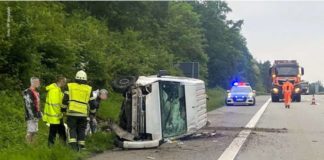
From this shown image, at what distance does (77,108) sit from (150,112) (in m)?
1.95

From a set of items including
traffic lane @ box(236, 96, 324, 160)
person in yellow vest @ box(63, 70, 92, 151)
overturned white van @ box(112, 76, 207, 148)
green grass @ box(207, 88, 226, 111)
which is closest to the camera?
person in yellow vest @ box(63, 70, 92, 151)

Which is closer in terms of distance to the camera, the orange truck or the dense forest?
the dense forest

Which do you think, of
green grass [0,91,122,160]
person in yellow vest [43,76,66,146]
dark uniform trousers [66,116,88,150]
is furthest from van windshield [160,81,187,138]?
person in yellow vest [43,76,66,146]

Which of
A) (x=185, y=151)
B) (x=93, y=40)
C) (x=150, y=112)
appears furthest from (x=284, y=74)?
(x=185, y=151)

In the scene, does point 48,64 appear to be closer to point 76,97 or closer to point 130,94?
point 130,94

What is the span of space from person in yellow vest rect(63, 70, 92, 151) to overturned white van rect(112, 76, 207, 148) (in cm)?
117

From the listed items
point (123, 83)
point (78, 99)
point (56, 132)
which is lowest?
point (56, 132)

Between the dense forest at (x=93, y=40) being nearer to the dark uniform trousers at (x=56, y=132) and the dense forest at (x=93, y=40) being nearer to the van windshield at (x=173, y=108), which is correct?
the dark uniform trousers at (x=56, y=132)

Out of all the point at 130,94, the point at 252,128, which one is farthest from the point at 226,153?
the point at 252,128

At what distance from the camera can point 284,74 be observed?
40.6m

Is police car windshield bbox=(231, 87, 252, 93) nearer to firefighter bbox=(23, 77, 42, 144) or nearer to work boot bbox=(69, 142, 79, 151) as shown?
work boot bbox=(69, 142, 79, 151)

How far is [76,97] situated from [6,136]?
1.50 metres

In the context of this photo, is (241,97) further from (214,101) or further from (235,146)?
(235,146)

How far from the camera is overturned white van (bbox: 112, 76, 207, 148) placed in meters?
11.8
